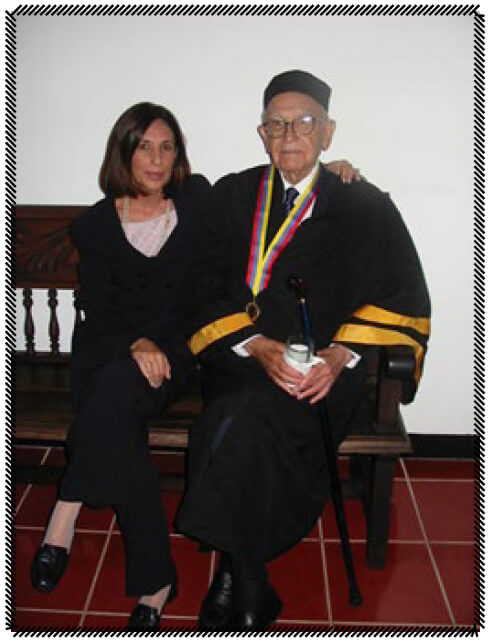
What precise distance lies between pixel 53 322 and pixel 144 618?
5.38ft

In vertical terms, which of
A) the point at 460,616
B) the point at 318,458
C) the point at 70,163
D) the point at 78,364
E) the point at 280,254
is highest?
the point at 70,163

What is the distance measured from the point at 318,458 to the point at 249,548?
485 millimetres

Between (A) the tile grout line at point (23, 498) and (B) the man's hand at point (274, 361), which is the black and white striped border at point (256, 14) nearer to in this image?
(A) the tile grout line at point (23, 498)

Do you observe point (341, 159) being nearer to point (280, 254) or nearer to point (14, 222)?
point (280, 254)

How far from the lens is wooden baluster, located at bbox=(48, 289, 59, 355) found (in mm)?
3635

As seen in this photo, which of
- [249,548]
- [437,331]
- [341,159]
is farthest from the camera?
[437,331]

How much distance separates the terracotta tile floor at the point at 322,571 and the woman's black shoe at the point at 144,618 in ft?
0.34

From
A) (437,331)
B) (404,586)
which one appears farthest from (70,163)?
(404,586)

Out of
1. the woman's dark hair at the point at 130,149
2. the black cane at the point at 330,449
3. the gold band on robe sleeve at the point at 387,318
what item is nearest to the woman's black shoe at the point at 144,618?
the black cane at the point at 330,449

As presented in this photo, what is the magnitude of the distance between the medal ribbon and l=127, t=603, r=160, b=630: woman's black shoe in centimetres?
137

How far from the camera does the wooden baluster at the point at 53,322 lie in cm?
363

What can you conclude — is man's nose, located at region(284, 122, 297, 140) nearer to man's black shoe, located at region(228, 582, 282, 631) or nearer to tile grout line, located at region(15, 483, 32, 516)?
man's black shoe, located at region(228, 582, 282, 631)

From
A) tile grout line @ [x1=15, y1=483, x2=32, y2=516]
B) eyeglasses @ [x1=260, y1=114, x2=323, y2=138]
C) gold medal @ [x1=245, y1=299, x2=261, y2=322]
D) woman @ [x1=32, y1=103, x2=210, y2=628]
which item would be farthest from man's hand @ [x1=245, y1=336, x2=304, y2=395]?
tile grout line @ [x1=15, y1=483, x2=32, y2=516]

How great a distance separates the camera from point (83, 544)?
3.28m
